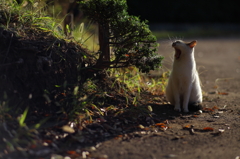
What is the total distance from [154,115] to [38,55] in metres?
1.80

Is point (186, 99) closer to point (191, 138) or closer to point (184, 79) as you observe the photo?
point (184, 79)

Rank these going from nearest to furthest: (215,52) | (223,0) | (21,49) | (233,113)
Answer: (21,49), (233,113), (215,52), (223,0)

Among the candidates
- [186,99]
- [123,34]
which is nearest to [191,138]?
[186,99]

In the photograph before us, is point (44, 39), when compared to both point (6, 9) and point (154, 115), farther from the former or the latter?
point (154, 115)

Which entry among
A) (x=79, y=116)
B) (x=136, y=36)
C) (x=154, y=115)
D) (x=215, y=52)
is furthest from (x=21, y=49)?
(x=215, y=52)

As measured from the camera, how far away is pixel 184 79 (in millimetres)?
4410

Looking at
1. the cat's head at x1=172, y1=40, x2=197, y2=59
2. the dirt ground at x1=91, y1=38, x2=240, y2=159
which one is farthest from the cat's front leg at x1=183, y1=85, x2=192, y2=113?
the cat's head at x1=172, y1=40, x2=197, y2=59

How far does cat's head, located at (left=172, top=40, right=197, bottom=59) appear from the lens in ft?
14.0

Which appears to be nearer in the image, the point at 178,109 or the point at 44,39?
the point at 44,39

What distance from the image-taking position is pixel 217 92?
5.85 meters

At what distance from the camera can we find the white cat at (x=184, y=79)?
433 cm

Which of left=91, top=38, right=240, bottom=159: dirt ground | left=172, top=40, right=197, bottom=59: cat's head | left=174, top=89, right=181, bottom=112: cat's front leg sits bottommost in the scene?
left=91, top=38, right=240, bottom=159: dirt ground

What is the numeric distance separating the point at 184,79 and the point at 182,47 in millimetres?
484

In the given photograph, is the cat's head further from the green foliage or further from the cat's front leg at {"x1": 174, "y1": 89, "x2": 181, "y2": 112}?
the cat's front leg at {"x1": 174, "y1": 89, "x2": 181, "y2": 112}
